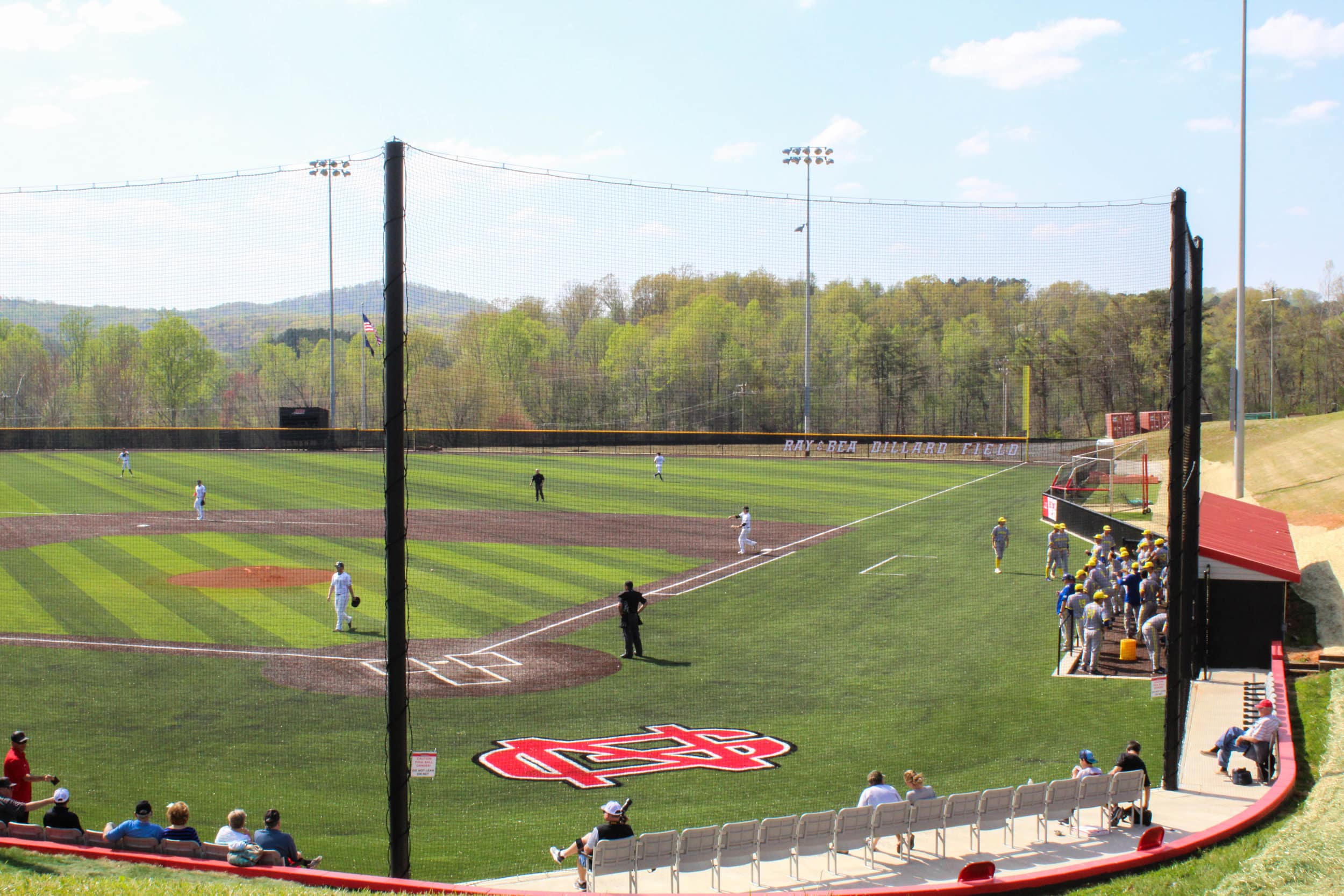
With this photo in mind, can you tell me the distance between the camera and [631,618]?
19.6 meters

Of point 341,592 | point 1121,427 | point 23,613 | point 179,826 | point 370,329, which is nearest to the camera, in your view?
point 179,826

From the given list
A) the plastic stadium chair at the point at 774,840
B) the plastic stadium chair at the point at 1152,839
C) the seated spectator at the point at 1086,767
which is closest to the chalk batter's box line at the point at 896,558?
the seated spectator at the point at 1086,767

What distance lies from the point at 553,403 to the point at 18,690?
9914 millimetres

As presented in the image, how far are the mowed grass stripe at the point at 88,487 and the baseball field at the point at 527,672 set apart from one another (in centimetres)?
270

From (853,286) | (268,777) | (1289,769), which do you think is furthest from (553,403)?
(1289,769)

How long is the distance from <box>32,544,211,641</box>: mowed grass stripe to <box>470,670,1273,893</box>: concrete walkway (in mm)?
13832

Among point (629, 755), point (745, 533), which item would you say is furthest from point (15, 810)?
point (745, 533)

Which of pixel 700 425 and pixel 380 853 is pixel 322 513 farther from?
pixel 380 853

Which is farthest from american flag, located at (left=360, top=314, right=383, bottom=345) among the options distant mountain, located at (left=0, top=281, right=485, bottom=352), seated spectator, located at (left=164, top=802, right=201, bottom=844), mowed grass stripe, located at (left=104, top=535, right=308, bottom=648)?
mowed grass stripe, located at (left=104, top=535, right=308, bottom=648)

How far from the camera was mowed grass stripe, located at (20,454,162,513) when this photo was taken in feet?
138

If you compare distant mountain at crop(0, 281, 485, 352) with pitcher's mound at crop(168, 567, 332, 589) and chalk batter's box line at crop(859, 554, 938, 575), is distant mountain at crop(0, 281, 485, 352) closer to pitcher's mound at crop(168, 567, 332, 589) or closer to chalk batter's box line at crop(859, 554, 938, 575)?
pitcher's mound at crop(168, 567, 332, 589)

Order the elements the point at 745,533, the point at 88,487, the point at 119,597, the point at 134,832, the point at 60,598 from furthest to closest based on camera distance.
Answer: the point at 88,487, the point at 745,533, the point at 119,597, the point at 60,598, the point at 134,832

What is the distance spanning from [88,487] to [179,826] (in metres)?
42.9

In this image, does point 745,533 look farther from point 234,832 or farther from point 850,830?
point 234,832
